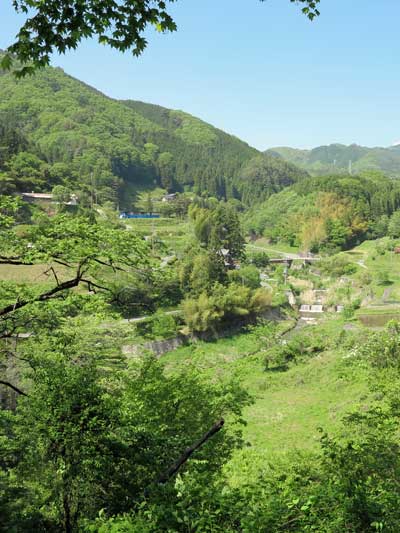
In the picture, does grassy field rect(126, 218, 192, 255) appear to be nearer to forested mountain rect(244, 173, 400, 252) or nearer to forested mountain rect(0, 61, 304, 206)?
forested mountain rect(0, 61, 304, 206)

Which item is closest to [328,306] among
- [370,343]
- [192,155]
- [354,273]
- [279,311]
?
[279,311]

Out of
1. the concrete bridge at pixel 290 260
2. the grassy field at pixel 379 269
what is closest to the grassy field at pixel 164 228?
the concrete bridge at pixel 290 260

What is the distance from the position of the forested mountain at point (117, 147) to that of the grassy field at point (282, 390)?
53.7 meters

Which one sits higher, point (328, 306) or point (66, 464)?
point (66, 464)

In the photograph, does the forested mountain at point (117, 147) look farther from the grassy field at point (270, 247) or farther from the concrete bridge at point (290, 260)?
the concrete bridge at point (290, 260)

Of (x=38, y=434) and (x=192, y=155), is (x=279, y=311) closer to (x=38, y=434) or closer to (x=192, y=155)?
(x=38, y=434)

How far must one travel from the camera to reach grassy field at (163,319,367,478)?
18406 millimetres

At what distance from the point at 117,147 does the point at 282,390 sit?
11228cm

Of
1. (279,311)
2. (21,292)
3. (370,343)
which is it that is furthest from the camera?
(279,311)

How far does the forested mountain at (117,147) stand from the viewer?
110 m

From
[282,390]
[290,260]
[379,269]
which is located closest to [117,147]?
[290,260]

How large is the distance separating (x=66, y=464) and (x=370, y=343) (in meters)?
20.2

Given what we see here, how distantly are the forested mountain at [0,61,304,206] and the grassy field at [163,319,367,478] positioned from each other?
5366 cm

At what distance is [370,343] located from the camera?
2277cm
